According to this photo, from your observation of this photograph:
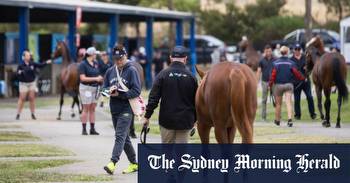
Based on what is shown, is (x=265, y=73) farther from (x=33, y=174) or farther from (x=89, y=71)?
(x=33, y=174)

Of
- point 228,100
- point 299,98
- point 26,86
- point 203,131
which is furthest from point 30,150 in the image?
point 299,98

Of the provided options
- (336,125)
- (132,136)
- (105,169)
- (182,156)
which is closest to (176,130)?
(182,156)

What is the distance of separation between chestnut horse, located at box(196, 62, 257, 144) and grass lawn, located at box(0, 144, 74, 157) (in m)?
5.68

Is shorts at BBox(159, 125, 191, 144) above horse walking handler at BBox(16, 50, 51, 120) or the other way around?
above

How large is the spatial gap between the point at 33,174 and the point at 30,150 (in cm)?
363

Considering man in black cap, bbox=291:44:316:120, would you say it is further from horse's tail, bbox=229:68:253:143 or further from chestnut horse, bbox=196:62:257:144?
horse's tail, bbox=229:68:253:143

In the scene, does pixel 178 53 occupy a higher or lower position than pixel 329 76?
higher

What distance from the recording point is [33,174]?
15031 mm

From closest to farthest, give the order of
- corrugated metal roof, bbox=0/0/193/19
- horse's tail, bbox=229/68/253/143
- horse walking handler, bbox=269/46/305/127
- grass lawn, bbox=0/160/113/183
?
1. horse's tail, bbox=229/68/253/143
2. grass lawn, bbox=0/160/113/183
3. horse walking handler, bbox=269/46/305/127
4. corrugated metal roof, bbox=0/0/193/19

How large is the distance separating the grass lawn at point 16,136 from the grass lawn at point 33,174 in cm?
457

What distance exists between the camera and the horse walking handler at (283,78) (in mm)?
23516

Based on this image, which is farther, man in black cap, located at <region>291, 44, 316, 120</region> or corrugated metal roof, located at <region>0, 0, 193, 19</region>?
corrugated metal roof, located at <region>0, 0, 193, 19</region>

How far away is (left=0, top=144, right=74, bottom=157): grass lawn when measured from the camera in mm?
17953

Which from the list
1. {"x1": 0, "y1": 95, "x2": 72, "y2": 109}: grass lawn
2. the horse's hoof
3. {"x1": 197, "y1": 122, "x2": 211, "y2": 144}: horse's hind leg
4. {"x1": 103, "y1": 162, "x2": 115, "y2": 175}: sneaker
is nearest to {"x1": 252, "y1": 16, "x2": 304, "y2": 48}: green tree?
{"x1": 0, "y1": 95, "x2": 72, "y2": 109}: grass lawn
